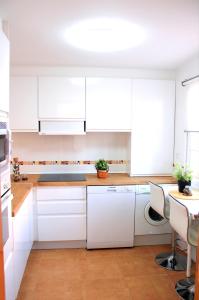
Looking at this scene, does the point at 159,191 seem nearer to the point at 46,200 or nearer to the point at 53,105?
the point at 46,200

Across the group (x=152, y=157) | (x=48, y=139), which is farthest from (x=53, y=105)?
(x=152, y=157)

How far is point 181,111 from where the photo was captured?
309 centimetres

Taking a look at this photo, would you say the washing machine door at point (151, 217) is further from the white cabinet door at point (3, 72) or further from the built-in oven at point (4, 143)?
the white cabinet door at point (3, 72)

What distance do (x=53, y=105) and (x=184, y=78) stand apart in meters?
1.70

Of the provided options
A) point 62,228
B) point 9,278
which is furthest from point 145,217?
point 9,278

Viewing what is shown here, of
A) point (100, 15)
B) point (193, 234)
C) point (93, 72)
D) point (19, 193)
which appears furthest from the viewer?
point (93, 72)

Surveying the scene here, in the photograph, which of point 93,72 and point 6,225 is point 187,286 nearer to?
point 6,225

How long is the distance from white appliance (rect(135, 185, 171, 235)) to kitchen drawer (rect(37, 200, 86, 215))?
2.31ft

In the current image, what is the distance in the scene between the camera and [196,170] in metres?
2.85

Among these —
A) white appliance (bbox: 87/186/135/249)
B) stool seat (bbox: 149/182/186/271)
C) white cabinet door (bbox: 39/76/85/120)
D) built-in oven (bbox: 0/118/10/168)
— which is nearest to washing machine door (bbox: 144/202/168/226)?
white appliance (bbox: 87/186/135/249)

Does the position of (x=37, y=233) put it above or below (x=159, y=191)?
below

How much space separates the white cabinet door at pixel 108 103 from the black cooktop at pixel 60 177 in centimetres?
67

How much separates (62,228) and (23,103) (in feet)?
5.43

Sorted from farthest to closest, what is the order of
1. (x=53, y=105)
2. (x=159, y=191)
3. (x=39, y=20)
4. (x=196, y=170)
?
(x=53, y=105) → (x=196, y=170) → (x=159, y=191) → (x=39, y=20)
